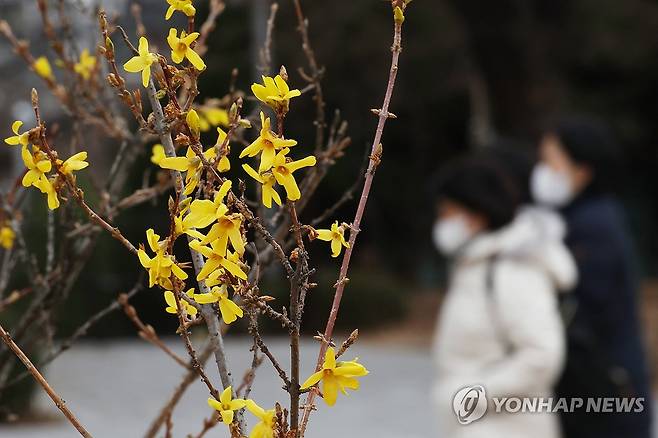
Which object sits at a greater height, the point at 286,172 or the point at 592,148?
the point at 592,148

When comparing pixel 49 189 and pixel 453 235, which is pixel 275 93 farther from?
pixel 453 235

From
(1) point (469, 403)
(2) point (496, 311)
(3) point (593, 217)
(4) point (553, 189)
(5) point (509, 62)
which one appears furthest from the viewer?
(5) point (509, 62)

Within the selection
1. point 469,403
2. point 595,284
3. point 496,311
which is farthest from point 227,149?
point 595,284

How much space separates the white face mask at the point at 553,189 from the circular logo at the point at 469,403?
167 centimetres

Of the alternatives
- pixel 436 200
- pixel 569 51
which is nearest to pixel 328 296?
pixel 569 51

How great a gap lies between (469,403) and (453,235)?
0.76m

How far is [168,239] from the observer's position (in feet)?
4.14

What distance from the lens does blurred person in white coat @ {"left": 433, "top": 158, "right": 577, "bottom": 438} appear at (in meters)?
3.63

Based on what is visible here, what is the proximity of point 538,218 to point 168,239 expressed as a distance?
3099mm

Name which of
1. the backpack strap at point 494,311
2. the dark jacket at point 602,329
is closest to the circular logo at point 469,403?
the backpack strap at point 494,311

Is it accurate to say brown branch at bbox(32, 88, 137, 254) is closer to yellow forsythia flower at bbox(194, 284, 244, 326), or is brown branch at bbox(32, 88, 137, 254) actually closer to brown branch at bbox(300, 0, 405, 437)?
yellow forsythia flower at bbox(194, 284, 244, 326)

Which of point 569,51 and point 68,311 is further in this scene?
point 569,51

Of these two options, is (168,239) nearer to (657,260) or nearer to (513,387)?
(513,387)

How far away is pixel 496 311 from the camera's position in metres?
3.71
